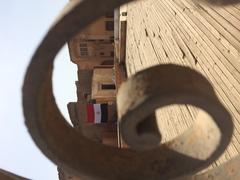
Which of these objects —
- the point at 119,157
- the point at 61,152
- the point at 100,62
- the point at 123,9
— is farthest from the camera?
the point at 100,62

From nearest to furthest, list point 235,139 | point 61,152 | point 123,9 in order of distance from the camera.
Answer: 1. point 61,152
2. point 235,139
3. point 123,9

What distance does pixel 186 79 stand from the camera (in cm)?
143

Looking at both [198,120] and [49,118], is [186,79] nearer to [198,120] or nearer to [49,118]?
[198,120]

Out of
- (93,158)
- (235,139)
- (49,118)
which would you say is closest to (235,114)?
(235,139)

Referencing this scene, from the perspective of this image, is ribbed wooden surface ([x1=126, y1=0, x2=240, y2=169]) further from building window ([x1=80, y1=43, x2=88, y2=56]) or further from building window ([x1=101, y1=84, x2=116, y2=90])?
building window ([x1=80, y1=43, x2=88, y2=56])

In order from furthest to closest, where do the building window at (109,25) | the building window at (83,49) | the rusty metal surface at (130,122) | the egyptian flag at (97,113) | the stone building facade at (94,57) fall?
the building window at (83,49)
the building window at (109,25)
the stone building facade at (94,57)
the egyptian flag at (97,113)
the rusty metal surface at (130,122)

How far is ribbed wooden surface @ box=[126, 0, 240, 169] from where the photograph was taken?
11.5 ft

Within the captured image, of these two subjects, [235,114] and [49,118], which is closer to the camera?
[49,118]

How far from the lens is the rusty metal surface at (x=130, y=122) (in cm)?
128

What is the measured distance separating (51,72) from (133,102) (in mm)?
305

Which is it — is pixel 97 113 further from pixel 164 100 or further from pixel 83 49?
pixel 164 100

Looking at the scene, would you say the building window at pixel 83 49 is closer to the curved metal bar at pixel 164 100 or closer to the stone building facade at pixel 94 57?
the stone building facade at pixel 94 57

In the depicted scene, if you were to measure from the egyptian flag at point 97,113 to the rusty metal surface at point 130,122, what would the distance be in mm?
13161

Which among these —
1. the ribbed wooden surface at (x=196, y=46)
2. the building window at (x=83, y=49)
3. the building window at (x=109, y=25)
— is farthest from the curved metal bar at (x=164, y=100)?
the building window at (x=83, y=49)
